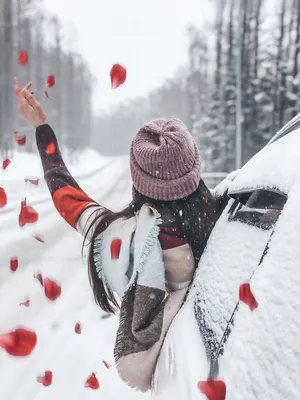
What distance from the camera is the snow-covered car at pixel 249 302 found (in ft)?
3.22

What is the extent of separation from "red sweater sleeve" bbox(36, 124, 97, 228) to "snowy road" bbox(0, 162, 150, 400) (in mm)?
1599

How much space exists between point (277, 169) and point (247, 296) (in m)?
0.39

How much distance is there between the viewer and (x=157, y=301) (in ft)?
5.53

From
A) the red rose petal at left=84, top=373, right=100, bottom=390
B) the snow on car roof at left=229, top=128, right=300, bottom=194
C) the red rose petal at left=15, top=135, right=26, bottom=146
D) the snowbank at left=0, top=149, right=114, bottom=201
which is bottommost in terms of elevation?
the snowbank at left=0, top=149, right=114, bottom=201

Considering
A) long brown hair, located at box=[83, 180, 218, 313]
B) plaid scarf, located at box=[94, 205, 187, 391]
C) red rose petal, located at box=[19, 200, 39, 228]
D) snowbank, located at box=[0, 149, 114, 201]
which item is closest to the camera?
plaid scarf, located at box=[94, 205, 187, 391]

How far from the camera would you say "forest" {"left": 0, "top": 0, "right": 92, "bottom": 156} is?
29.4m

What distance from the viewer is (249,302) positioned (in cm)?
112

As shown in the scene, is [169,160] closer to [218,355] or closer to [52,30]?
[218,355]

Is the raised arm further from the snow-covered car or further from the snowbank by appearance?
the snowbank

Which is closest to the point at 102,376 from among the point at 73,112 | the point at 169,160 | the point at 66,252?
the point at 169,160

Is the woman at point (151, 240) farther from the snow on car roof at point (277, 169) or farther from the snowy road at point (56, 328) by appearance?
the snowy road at point (56, 328)

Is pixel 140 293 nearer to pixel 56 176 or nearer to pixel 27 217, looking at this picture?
pixel 56 176

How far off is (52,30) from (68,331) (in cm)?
4215

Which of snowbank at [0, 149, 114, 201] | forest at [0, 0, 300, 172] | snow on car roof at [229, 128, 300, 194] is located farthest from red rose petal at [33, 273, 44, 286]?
forest at [0, 0, 300, 172]
